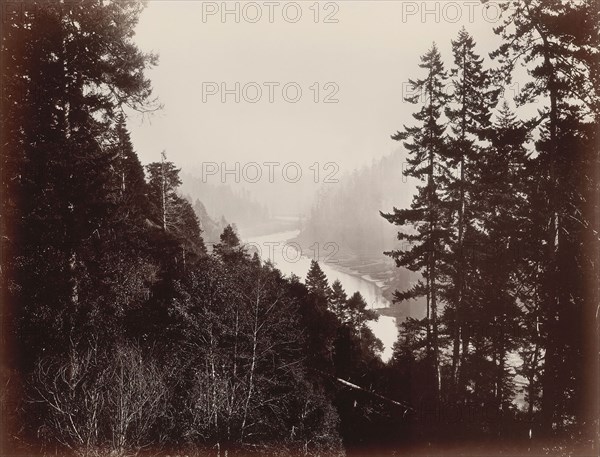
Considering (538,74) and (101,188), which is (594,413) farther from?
(101,188)

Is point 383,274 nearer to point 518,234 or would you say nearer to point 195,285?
point 518,234

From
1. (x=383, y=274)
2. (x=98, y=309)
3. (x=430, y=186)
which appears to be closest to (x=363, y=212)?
(x=383, y=274)

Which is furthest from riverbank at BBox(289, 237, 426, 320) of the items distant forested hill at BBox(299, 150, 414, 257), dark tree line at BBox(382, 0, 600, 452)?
dark tree line at BBox(382, 0, 600, 452)

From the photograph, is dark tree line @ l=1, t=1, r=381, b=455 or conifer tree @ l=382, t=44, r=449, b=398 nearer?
dark tree line @ l=1, t=1, r=381, b=455

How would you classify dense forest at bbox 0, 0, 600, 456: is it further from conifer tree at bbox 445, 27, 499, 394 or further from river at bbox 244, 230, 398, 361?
river at bbox 244, 230, 398, 361

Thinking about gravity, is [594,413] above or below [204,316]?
below

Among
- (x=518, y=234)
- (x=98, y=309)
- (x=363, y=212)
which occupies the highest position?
(x=363, y=212)

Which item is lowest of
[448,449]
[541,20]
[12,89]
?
[448,449]

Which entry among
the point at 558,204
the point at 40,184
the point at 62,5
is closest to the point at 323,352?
the point at 558,204
